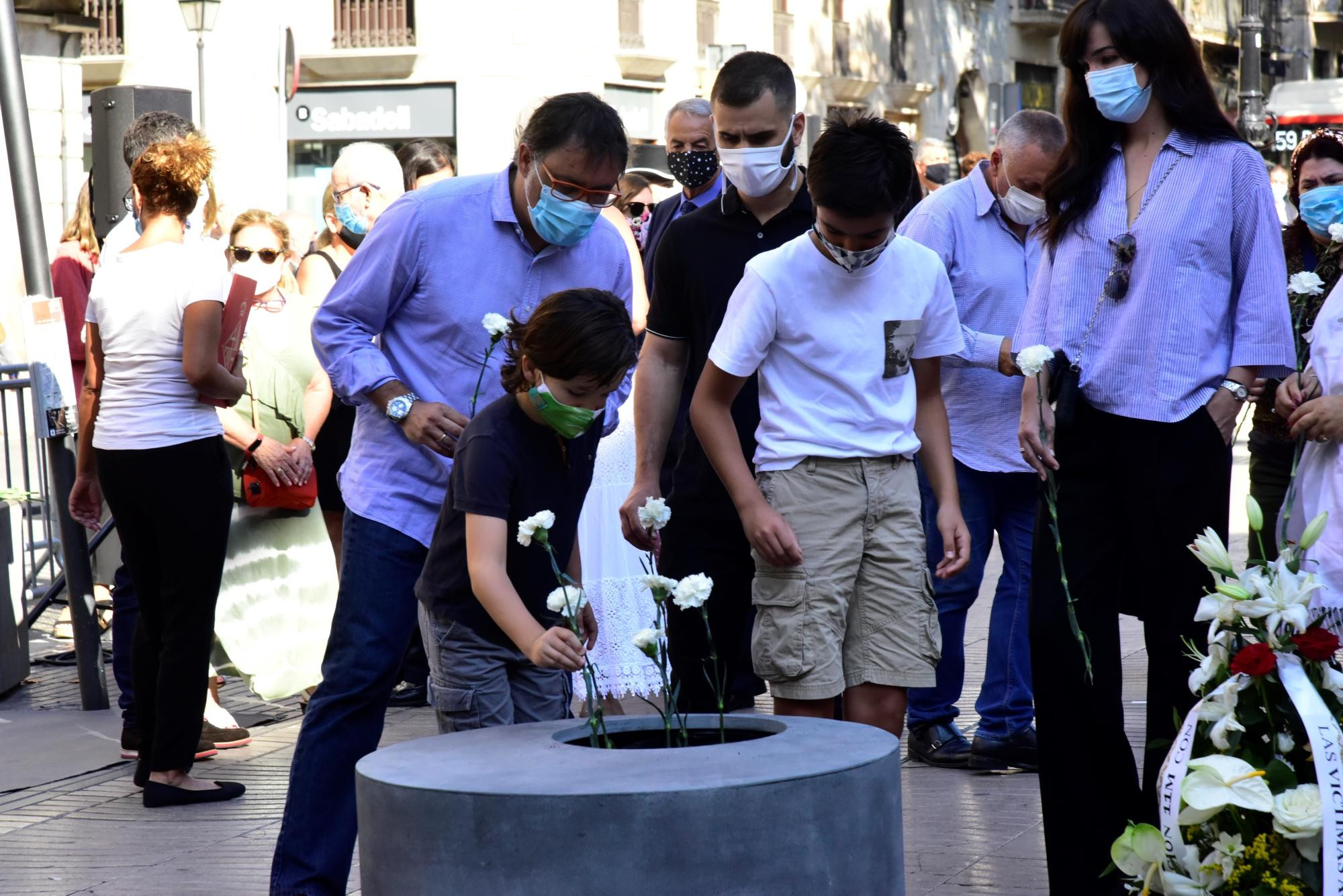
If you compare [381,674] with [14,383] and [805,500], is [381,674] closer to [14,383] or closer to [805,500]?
[805,500]

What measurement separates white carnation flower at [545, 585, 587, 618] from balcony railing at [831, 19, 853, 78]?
30915 mm

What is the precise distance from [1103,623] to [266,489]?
3660 millimetres

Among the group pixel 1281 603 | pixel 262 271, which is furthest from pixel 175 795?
pixel 1281 603

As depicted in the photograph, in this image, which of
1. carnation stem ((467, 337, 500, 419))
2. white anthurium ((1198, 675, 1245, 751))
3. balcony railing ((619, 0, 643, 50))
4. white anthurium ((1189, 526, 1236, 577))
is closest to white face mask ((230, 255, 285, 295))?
carnation stem ((467, 337, 500, 419))

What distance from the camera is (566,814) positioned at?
2.63 m

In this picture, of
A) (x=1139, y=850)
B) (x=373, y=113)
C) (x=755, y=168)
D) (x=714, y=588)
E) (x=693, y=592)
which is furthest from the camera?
(x=373, y=113)

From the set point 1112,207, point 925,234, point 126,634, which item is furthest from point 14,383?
point 1112,207

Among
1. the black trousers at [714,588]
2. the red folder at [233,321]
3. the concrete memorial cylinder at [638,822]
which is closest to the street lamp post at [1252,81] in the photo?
the red folder at [233,321]

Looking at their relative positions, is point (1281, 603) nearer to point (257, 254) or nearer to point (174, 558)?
point (174, 558)

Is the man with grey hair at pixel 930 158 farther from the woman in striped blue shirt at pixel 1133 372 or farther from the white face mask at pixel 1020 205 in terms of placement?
the woman in striped blue shirt at pixel 1133 372

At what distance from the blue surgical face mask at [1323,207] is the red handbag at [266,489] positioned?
11.7 ft

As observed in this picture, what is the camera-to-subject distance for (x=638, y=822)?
2.63 meters

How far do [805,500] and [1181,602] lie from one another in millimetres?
846

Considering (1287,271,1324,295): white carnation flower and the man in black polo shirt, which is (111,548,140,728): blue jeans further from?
(1287,271,1324,295): white carnation flower
